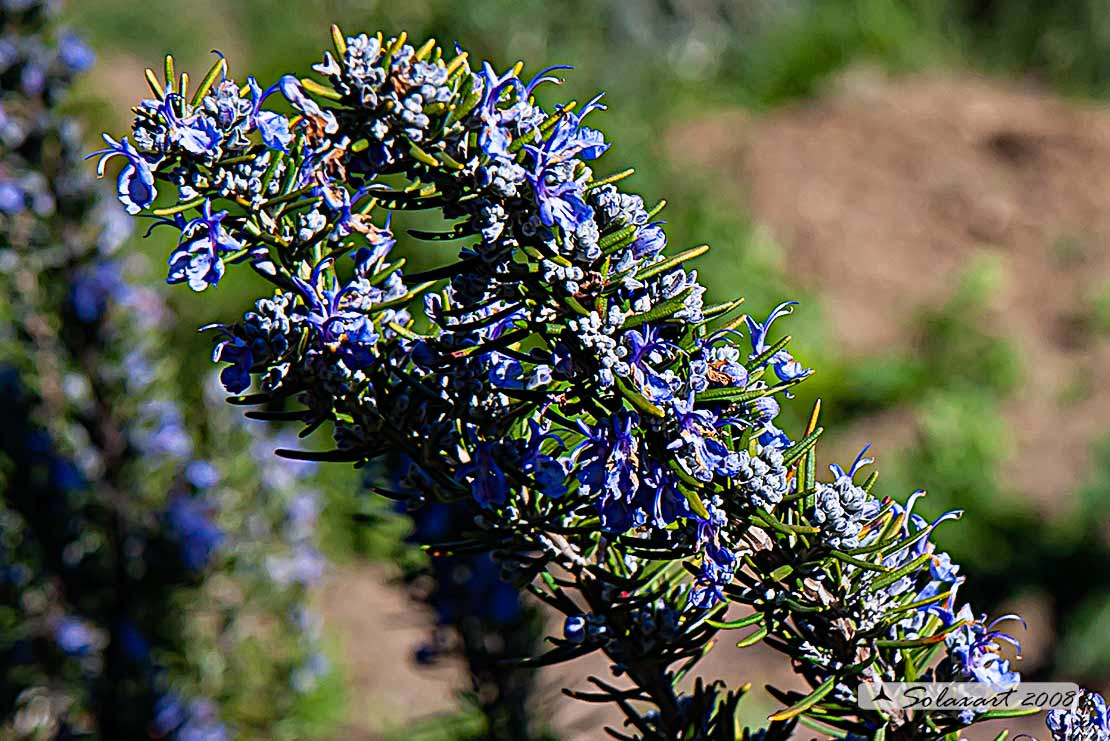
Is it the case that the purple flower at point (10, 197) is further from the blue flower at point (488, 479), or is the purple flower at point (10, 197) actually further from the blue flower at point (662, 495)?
the blue flower at point (662, 495)

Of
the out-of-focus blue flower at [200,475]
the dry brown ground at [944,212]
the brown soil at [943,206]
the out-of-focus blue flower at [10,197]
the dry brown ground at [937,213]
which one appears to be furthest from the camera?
the brown soil at [943,206]

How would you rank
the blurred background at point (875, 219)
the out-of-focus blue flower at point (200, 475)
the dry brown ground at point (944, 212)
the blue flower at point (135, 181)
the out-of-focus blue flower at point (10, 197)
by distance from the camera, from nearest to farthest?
the blue flower at point (135, 181) → the out-of-focus blue flower at point (10, 197) → the out-of-focus blue flower at point (200, 475) → the blurred background at point (875, 219) → the dry brown ground at point (944, 212)

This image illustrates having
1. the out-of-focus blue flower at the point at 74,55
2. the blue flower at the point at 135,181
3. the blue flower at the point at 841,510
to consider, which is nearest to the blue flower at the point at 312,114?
the blue flower at the point at 135,181

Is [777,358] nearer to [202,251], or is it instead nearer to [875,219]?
[202,251]

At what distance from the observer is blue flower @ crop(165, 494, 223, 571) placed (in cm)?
215

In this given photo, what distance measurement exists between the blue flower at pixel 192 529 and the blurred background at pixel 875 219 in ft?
1.83

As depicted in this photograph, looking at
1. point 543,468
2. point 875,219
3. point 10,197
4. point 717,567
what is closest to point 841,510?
point 717,567

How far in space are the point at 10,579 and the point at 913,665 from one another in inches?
69.9

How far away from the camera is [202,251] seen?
32.6 inches

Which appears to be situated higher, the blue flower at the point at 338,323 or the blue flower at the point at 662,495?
the blue flower at the point at 338,323

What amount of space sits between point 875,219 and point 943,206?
0.32m

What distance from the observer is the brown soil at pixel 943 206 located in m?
4.64

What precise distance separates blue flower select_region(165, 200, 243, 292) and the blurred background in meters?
1.48

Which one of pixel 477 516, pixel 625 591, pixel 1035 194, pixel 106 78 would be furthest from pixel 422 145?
pixel 106 78
